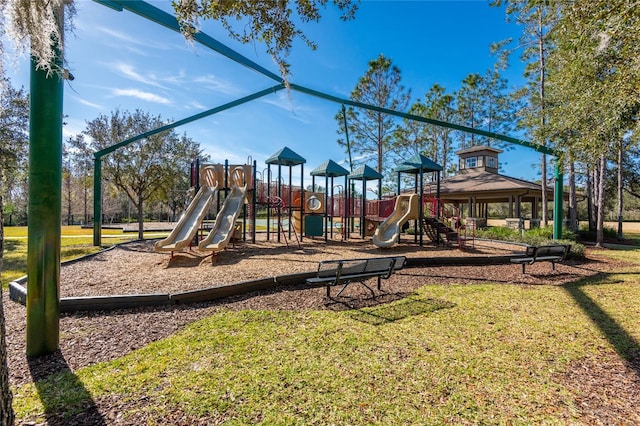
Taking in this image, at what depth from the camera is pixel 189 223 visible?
11.8 m

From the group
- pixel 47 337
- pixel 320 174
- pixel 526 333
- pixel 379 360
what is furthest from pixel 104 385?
pixel 320 174

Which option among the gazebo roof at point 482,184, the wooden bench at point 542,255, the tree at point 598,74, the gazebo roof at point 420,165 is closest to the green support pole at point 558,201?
the tree at point 598,74

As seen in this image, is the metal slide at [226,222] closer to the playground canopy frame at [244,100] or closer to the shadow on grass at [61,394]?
the playground canopy frame at [244,100]

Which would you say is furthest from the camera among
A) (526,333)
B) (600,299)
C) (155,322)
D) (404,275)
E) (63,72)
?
(404,275)

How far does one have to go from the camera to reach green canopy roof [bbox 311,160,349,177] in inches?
677

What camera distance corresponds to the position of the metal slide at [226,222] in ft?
33.4

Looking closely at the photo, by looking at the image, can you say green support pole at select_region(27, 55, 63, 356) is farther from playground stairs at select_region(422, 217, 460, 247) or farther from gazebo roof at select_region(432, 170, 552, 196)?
gazebo roof at select_region(432, 170, 552, 196)

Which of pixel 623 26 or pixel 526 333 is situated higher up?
pixel 623 26

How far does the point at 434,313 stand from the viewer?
5168mm

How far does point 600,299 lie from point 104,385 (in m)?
8.42

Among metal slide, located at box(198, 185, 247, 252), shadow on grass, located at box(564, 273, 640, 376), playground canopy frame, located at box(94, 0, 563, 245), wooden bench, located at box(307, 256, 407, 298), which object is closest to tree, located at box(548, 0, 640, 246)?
playground canopy frame, located at box(94, 0, 563, 245)

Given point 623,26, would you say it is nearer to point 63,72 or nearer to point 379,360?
point 379,360

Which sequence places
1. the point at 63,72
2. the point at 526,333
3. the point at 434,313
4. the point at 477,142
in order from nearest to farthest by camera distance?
the point at 63,72 < the point at 526,333 < the point at 434,313 < the point at 477,142

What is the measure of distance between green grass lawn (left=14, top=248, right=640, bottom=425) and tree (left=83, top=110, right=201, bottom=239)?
16.9 metres
